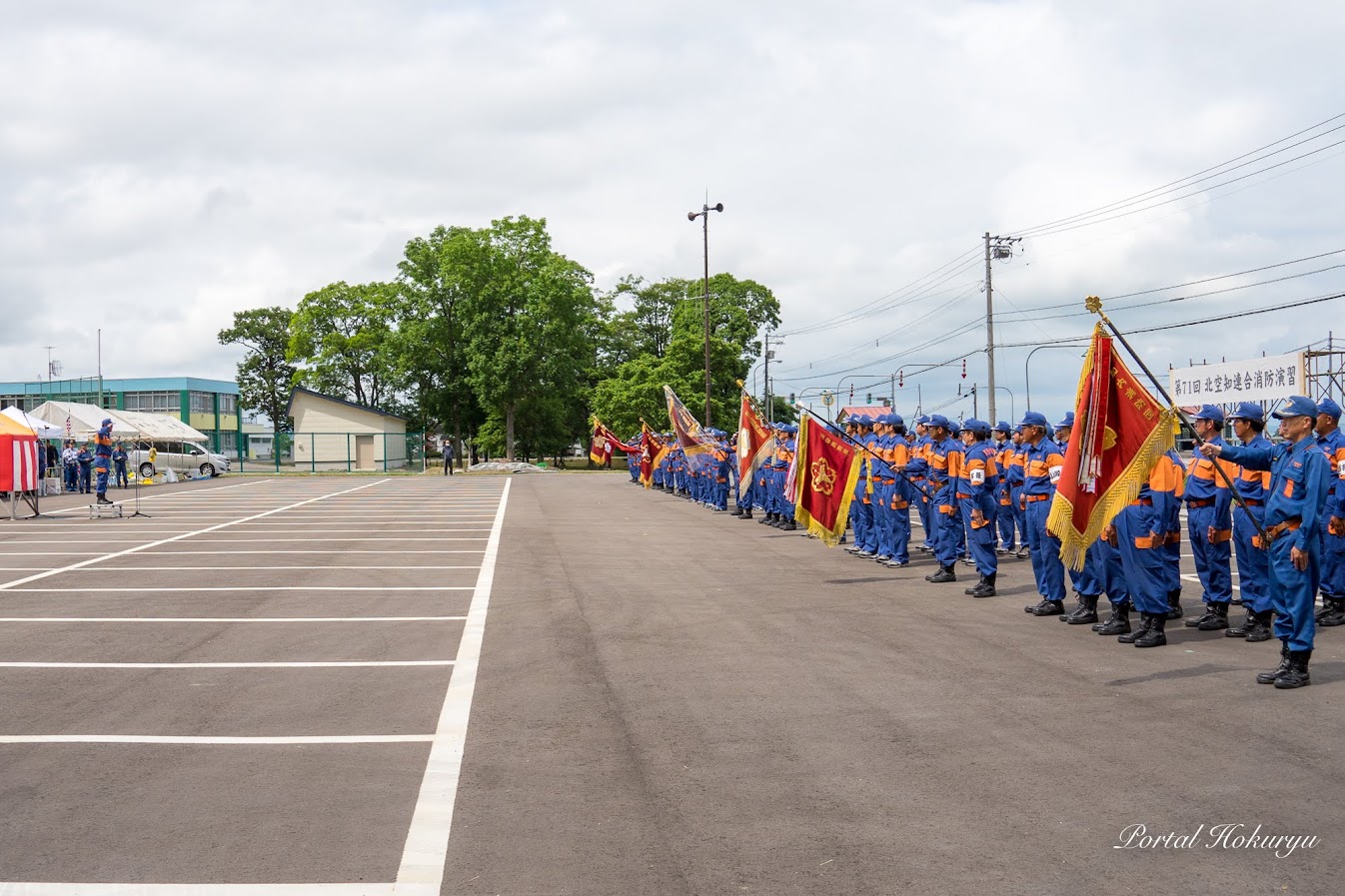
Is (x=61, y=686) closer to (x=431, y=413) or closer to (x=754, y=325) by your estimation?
(x=431, y=413)

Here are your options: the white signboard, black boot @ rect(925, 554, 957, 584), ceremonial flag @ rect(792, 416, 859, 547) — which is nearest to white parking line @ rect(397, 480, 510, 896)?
black boot @ rect(925, 554, 957, 584)

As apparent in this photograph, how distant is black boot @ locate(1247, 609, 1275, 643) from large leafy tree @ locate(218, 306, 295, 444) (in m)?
92.4

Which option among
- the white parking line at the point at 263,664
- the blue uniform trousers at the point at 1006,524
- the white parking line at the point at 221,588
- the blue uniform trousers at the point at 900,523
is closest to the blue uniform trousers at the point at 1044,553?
the blue uniform trousers at the point at 900,523

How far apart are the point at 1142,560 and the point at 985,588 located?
3.02m

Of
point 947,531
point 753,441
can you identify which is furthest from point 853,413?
point 947,531

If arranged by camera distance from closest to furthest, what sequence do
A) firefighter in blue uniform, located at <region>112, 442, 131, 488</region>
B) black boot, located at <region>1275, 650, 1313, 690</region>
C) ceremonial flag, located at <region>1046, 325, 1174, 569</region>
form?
black boot, located at <region>1275, 650, 1313, 690</region> → ceremonial flag, located at <region>1046, 325, 1174, 569</region> → firefighter in blue uniform, located at <region>112, 442, 131, 488</region>

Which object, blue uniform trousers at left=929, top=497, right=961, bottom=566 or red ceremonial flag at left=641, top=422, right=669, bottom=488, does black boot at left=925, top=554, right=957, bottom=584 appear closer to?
blue uniform trousers at left=929, top=497, right=961, bottom=566

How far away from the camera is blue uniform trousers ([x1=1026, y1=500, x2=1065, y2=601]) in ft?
35.9

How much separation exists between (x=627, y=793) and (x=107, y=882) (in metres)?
2.19

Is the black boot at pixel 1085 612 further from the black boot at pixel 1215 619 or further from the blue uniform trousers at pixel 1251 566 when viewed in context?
the blue uniform trousers at pixel 1251 566

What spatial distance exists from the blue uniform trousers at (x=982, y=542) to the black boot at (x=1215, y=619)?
2441 millimetres

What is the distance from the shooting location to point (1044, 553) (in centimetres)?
1123

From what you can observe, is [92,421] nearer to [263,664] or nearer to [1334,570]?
[263,664]

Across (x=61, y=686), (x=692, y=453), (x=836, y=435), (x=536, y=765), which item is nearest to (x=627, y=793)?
(x=536, y=765)
